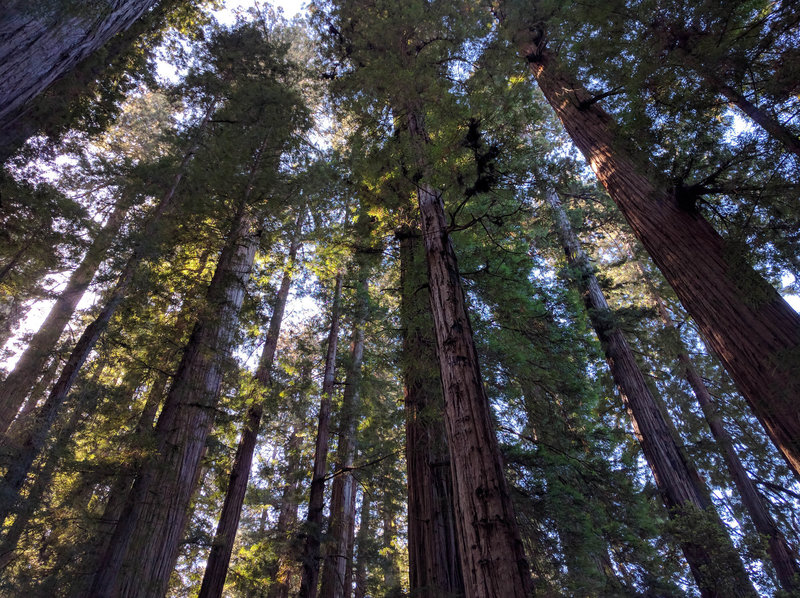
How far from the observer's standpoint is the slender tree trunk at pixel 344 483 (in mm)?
8172

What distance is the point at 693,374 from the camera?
1091 centimetres

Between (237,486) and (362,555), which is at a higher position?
(237,486)

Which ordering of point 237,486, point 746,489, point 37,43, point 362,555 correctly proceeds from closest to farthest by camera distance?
point 37,43 < point 237,486 < point 746,489 < point 362,555

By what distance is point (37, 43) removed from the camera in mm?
3645

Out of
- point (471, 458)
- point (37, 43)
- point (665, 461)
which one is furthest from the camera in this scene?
point (665, 461)

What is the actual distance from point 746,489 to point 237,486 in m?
12.7

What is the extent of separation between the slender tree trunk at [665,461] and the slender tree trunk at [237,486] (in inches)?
293

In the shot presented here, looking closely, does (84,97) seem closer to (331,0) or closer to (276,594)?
(331,0)

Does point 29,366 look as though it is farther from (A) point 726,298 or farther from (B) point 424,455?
(A) point 726,298

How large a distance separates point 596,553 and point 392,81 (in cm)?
855

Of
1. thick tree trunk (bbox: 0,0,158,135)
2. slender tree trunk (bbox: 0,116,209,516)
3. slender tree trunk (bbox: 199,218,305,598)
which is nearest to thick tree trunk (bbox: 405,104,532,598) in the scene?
slender tree trunk (bbox: 199,218,305,598)

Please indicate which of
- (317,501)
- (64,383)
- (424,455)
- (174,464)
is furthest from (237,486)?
(424,455)

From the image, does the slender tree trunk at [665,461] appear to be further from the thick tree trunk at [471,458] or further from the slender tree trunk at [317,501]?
the slender tree trunk at [317,501]

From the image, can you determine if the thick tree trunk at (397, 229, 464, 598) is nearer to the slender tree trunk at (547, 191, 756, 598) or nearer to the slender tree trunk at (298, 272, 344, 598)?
the slender tree trunk at (298, 272, 344, 598)
